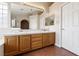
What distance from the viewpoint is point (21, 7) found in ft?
15.9

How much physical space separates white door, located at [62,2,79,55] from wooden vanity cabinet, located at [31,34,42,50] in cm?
94

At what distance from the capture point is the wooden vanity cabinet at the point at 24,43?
10.2 ft

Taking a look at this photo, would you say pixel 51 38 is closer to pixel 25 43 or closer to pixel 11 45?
pixel 25 43

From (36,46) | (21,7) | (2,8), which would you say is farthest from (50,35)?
(2,8)

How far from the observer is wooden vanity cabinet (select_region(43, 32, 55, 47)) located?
4.16 m

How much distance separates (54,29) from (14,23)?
6.31 feet

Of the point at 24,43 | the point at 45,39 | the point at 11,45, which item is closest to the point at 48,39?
the point at 45,39

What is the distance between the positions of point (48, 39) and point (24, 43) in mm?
1465

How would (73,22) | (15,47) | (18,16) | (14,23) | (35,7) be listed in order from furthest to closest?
(35,7), (18,16), (14,23), (73,22), (15,47)

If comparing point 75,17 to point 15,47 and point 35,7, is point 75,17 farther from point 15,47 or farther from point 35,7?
point 35,7

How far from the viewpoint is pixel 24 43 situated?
3229mm

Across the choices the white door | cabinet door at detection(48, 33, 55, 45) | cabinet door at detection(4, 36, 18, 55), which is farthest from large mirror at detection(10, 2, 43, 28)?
the white door

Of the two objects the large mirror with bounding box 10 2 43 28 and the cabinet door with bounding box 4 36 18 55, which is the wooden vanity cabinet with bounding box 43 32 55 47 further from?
the cabinet door with bounding box 4 36 18 55

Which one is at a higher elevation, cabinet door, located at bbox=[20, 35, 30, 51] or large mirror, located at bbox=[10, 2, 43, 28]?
large mirror, located at bbox=[10, 2, 43, 28]
